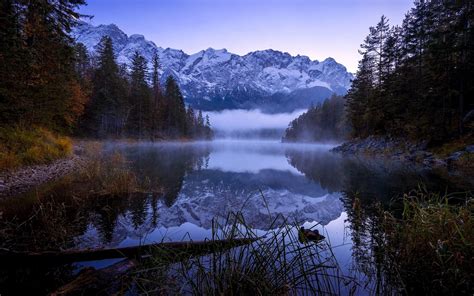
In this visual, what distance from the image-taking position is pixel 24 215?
253 inches

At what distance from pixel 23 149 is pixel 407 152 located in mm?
33571

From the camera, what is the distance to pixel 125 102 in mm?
47406

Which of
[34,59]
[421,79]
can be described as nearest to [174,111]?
[34,59]

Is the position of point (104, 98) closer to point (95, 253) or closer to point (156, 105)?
point (156, 105)

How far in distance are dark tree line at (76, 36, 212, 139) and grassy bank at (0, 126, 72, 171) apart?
26.6m

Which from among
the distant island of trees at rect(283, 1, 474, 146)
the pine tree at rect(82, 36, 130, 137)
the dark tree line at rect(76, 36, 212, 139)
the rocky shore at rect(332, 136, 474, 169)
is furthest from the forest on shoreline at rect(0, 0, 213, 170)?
the distant island of trees at rect(283, 1, 474, 146)

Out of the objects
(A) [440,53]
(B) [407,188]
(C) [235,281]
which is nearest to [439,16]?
(A) [440,53]

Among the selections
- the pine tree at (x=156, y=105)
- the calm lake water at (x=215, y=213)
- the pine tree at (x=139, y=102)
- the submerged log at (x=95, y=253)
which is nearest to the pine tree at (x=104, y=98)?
the pine tree at (x=139, y=102)

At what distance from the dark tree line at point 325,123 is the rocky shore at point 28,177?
248 ft

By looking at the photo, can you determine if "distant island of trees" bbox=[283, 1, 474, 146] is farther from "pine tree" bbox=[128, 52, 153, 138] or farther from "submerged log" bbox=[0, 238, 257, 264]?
"pine tree" bbox=[128, 52, 153, 138]

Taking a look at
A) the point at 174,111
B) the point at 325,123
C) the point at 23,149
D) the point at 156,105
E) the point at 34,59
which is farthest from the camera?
the point at 325,123

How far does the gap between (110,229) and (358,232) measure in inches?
256

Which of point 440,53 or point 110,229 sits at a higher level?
point 440,53

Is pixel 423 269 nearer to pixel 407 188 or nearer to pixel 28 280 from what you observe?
pixel 28 280
